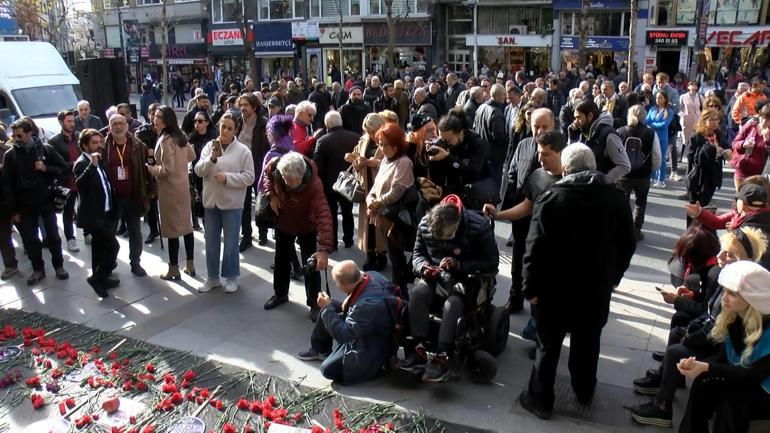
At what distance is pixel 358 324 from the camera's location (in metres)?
4.59

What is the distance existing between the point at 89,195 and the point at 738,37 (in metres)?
28.2

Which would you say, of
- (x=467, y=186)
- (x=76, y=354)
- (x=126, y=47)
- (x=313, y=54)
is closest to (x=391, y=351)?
(x=467, y=186)

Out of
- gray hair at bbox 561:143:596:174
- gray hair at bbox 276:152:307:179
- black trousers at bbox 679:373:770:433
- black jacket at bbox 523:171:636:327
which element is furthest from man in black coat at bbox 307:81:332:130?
black trousers at bbox 679:373:770:433

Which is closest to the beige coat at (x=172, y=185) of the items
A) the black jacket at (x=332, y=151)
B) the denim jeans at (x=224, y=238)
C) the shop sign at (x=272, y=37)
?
the denim jeans at (x=224, y=238)

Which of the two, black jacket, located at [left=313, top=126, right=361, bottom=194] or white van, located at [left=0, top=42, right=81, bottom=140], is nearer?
black jacket, located at [left=313, top=126, right=361, bottom=194]

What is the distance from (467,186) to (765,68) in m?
25.3

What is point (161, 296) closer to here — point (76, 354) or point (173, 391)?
point (76, 354)

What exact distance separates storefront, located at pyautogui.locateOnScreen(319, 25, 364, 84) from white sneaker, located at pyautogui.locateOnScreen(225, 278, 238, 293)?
29.0m

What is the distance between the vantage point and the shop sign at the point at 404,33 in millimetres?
32969

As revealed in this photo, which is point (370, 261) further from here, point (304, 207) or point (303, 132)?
point (303, 132)

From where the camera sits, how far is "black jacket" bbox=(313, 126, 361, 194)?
290 inches

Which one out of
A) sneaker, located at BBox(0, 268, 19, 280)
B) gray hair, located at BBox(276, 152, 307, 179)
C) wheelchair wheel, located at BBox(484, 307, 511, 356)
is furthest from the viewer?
sneaker, located at BBox(0, 268, 19, 280)

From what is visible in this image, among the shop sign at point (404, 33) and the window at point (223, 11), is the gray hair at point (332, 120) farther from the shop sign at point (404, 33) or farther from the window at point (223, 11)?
the window at point (223, 11)

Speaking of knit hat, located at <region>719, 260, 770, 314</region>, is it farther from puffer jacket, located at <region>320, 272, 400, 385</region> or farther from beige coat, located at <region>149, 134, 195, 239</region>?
beige coat, located at <region>149, 134, 195, 239</region>
